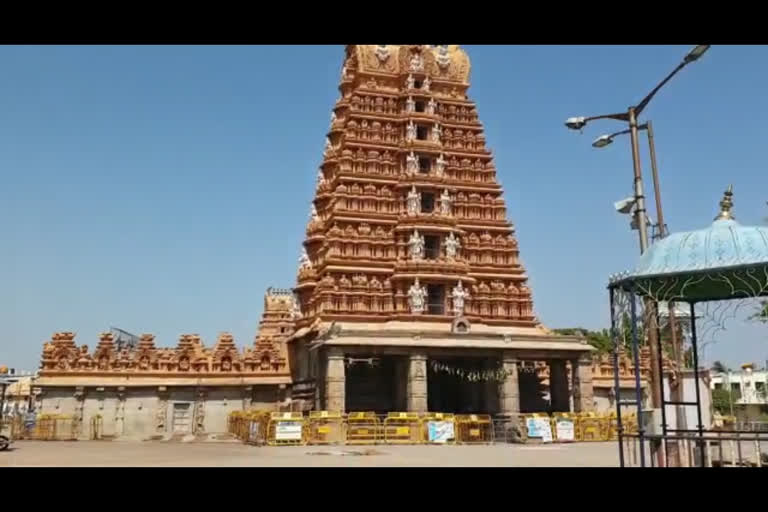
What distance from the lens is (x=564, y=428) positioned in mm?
31281

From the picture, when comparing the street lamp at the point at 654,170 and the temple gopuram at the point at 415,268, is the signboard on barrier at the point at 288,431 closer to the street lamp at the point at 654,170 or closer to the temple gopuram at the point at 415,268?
the temple gopuram at the point at 415,268

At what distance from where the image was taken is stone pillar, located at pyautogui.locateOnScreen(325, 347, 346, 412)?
30859mm

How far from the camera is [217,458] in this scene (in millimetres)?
21156

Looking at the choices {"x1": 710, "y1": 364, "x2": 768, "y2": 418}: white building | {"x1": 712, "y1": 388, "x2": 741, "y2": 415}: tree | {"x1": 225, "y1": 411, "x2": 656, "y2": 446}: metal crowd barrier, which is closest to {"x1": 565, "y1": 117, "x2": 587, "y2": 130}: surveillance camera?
{"x1": 225, "y1": 411, "x2": 656, "y2": 446}: metal crowd barrier

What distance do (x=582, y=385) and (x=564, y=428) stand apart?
4.45 meters

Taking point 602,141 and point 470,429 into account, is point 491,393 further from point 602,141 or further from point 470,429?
point 602,141

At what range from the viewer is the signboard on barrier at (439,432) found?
95.6 feet

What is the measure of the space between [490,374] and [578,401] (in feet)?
16.4

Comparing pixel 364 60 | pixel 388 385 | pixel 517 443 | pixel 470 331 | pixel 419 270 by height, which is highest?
pixel 364 60

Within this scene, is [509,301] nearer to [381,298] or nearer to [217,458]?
[381,298]

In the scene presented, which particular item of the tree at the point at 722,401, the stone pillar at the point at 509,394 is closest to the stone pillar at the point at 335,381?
the stone pillar at the point at 509,394

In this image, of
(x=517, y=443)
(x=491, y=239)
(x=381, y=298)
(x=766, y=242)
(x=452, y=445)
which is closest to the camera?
(x=766, y=242)
